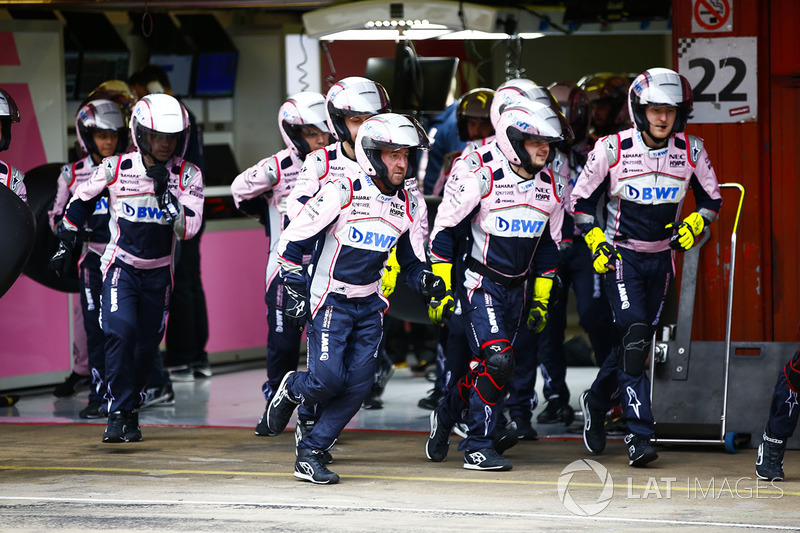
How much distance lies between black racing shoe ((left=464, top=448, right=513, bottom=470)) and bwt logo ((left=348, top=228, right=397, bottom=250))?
1.31m

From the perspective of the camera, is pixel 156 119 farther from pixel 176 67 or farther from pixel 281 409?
pixel 176 67

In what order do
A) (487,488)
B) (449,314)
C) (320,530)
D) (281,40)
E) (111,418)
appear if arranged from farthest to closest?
(281,40) < (111,418) < (449,314) < (487,488) < (320,530)

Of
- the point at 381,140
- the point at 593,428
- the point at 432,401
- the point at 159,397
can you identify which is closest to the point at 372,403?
the point at 432,401

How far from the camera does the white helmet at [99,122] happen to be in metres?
9.48

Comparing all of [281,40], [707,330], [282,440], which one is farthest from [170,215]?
[281,40]

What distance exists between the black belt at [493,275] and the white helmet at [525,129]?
0.62 m

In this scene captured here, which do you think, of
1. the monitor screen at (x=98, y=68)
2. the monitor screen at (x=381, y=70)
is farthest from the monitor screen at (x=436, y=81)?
the monitor screen at (x=98, y=68)

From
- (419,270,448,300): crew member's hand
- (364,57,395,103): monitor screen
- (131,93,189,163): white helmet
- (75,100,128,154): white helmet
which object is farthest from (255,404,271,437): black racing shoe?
(364,57,395,103): monitor screen

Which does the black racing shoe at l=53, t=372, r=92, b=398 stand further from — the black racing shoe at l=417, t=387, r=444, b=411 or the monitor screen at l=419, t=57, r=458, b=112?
Answer: the monitor screen at l=419, t=57, r=458, b=112

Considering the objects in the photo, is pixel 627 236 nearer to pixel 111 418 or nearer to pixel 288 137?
pixel 288 137

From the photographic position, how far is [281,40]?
1279 cm

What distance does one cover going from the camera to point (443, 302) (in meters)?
7.32

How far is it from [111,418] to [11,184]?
165cm

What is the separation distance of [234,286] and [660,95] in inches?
232
